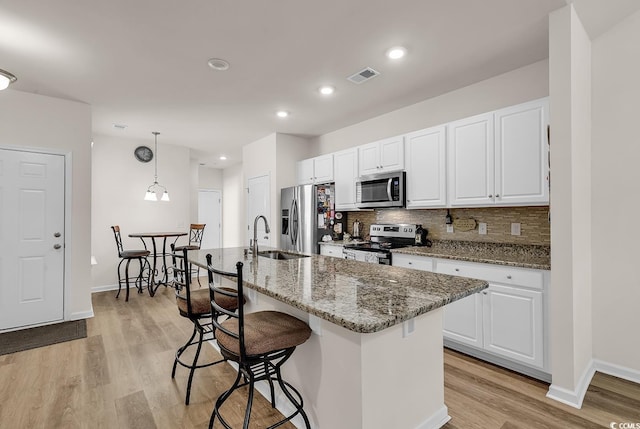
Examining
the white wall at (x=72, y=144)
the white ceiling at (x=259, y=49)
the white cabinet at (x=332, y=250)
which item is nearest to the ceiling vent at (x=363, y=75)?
the white ceiling at (x=259, y=49)

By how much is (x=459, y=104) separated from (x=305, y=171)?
249cm

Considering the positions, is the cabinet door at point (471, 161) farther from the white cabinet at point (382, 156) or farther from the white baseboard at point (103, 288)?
the white baseboard at point (103, 288)

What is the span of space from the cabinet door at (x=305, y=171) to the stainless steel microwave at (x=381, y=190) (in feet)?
3.74

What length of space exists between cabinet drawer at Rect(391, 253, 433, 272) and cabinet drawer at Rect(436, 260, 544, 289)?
0.32 ft

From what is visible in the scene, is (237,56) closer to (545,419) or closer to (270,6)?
(270,6)

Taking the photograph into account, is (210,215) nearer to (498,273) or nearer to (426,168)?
(426,168)

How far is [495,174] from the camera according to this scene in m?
2.77

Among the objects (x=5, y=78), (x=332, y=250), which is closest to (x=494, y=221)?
(x=332, y=250)

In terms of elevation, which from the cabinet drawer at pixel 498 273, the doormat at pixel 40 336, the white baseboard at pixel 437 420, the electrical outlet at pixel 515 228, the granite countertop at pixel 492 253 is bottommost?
the doormat at pixel 40 336

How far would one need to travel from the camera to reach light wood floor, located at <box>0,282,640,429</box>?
6.35 ft

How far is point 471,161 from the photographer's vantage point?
2961 mm

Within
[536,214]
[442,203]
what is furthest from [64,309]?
[536,214]

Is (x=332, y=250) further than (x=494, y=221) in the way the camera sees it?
Yes

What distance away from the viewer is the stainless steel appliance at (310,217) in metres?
4.47
